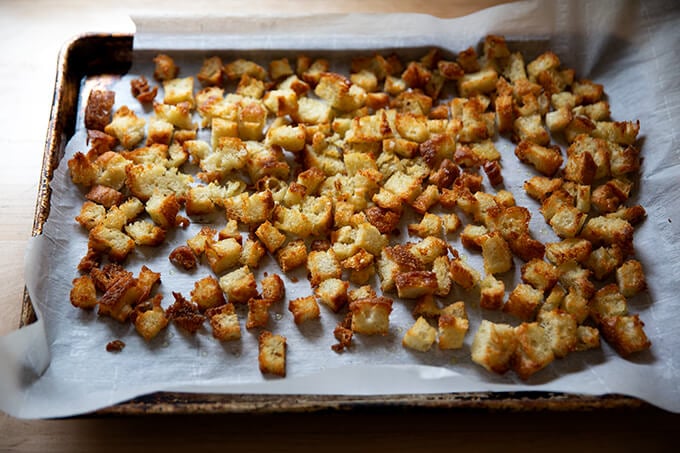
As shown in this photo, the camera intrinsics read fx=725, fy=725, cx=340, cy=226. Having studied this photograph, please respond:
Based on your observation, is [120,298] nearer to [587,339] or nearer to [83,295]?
[83,295]

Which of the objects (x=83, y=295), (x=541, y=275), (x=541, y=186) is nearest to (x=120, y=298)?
(x=83, y=295)

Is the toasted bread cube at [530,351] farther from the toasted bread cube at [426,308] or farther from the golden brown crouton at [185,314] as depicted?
the golden brown crouton at [185,314]

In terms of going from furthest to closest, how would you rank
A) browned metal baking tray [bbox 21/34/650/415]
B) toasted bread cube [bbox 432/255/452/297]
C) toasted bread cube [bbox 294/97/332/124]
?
toasted bread cube [bbox 294/97/332/124] < toasted bread cube [bbox 432/255/452/297] < browned metal baking tray [bbox 21/34/650/415]

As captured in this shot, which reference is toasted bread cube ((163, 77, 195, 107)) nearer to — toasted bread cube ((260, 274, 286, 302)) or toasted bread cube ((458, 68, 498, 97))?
toasted bread cube ((260, 274, 286, 302))

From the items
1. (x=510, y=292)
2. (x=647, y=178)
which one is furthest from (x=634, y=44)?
(x=510, y=292)

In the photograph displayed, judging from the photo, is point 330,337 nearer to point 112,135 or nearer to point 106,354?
point 106,354

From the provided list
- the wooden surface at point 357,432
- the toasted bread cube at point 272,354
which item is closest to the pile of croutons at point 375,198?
the toasted bread cube at point 272,354

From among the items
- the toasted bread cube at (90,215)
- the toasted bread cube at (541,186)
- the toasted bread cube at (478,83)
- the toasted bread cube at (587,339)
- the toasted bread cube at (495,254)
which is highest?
the toasted bread cube at (478,83)

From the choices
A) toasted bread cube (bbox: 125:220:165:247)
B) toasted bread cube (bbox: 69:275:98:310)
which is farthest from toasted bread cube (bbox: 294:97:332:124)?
toasted bread cube (bbox: 69:275:98:310)
